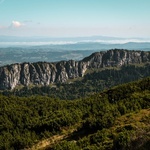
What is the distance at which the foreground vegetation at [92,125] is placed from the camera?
209 feet

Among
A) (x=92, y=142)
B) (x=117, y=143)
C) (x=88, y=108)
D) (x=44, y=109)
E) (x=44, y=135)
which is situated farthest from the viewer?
(x=44, y=109)

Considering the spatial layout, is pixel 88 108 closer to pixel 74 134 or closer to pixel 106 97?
pixel 106 97

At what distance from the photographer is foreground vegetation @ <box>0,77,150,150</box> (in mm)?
63688

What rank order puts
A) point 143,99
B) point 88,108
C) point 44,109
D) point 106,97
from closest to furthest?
1. point 143,99
2. point 88,108
3. point 106,97
4. point 44,109

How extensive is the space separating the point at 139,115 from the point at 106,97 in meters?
57.0

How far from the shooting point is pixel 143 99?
120375 millimetres

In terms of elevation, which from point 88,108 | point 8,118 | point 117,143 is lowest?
point 8,118

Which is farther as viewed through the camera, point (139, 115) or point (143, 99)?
point (143, 99)

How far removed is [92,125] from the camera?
89625 millimetres

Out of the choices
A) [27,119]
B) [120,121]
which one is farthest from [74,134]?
[27,119]

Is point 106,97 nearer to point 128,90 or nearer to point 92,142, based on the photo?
point 128,90

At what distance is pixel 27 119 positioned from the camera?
142250 mm

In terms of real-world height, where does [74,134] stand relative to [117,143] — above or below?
below

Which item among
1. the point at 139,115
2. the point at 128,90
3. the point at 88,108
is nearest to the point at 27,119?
the point at 88,108
